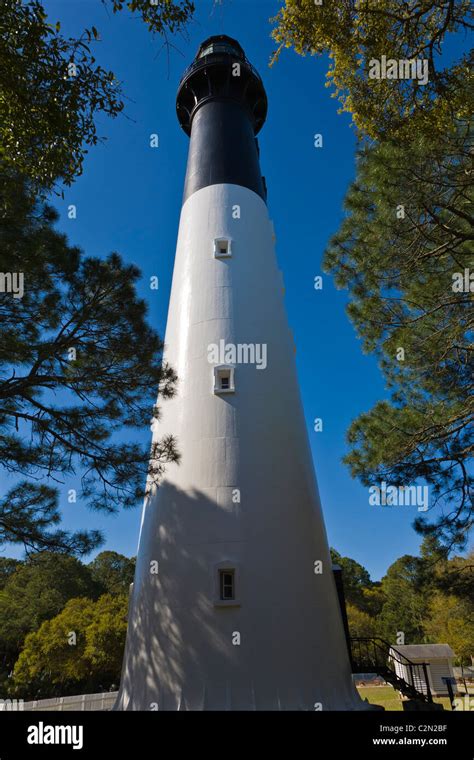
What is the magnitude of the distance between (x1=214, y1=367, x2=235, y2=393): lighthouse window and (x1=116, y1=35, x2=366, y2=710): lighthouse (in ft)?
0.10

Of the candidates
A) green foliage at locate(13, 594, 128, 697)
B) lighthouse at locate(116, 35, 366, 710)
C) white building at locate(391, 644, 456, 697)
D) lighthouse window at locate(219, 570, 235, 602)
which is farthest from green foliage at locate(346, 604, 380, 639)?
lighthouse window at locate(219, 570, 235, 602)

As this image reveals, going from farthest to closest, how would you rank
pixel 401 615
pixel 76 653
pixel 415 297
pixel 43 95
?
pixel 401 615, pixel 76 653, pixel 415 297, pixel 43 95

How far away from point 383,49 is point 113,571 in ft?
136

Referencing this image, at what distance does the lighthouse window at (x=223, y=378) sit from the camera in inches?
380

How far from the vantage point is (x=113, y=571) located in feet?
131

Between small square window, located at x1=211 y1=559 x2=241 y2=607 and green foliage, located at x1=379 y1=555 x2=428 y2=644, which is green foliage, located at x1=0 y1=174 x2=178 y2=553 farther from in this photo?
green foliage, located at x1=379 y1=555 x2=428 y2=644

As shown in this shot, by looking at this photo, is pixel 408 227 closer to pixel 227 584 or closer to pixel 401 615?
pixel 227 584

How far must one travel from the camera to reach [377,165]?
742 centimetres

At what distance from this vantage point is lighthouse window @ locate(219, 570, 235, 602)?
7.69 metres

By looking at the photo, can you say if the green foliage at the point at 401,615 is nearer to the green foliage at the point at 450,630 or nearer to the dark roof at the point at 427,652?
the green foliage at the point at 450,630

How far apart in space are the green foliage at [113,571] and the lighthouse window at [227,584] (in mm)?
28163

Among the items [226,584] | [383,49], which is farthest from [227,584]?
[383,49]

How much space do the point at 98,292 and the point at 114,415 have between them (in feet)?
6.15

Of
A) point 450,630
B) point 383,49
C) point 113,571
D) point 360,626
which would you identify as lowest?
point 360,626
